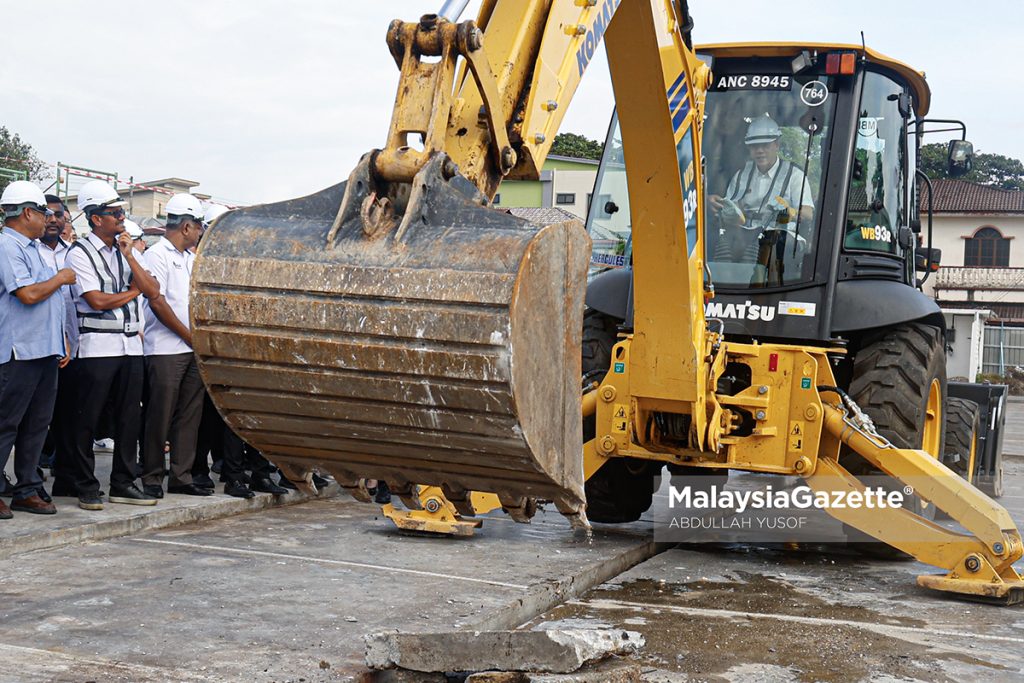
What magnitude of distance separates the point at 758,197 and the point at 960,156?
5.30 ft

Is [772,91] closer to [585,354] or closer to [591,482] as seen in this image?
[585,354]

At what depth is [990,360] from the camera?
34.4 m

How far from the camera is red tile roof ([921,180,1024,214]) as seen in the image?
45781 mm

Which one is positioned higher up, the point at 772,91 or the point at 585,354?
the point at 772,91

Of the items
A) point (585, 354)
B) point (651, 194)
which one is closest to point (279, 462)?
point (651, 194)

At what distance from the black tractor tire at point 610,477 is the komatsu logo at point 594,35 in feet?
10.6

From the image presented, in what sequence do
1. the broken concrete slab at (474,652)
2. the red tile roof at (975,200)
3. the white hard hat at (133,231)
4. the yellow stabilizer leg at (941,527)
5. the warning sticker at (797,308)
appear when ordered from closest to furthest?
the broken concrete slab at (474,652) → the yellow stabilizer leg at (941,527) → the warning sticker at (797,308) → the white hard hat at (133,231) → the red tile roof at (975,200)

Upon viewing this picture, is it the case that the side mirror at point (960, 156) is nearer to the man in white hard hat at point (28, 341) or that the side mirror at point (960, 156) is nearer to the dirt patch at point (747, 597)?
the dirt patch at point (747, 597)

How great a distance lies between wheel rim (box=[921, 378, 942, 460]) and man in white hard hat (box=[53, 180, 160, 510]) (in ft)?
15.9

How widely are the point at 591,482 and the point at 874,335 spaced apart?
1.95 meters

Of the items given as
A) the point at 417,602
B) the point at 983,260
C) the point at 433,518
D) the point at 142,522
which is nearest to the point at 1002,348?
the point at 983,260

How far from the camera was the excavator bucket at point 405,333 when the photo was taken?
2.97m

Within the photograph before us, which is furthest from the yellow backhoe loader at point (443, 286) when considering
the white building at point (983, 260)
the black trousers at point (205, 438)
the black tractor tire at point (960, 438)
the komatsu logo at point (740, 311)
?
the white building at point (983, 260)
